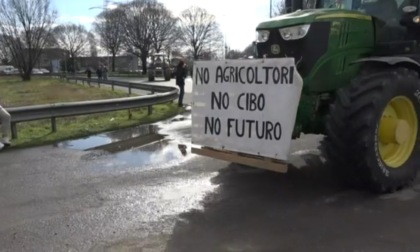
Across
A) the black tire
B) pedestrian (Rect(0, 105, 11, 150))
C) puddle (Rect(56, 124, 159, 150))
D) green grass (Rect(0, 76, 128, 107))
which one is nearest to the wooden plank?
the black tire

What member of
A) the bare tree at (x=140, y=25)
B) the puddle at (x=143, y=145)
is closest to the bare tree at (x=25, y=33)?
the bare tree at (x=140, y=25)

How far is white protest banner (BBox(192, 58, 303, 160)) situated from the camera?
16.7ft

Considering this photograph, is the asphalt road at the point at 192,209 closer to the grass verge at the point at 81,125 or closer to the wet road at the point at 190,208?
the wet road at the point at 190,208

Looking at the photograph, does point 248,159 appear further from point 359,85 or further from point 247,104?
point 359,85

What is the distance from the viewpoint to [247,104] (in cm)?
541

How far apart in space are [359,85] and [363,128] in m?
0.52

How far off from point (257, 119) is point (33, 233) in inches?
109

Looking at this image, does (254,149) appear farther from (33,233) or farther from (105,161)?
(105,161)

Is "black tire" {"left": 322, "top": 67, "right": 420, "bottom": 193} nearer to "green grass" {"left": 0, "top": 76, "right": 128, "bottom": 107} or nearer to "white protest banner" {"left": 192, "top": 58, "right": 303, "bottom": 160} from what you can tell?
"white protest banner" {"left": 192, "top": 58, "right": 303, "bottom": 160}

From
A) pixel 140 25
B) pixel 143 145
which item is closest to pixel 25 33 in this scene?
pixel 140 25

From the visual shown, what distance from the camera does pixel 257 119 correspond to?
5332 mm

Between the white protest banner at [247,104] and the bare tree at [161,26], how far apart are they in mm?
75797

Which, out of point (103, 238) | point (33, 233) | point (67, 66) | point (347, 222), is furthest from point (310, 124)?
point (67, 66)

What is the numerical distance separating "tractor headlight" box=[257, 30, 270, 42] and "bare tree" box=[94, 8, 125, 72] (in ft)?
255
